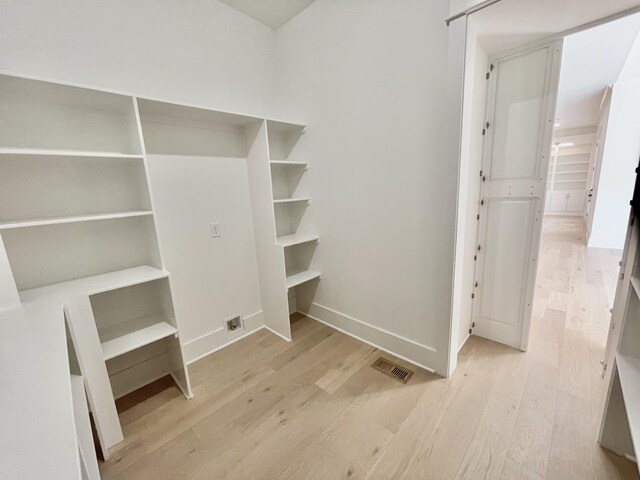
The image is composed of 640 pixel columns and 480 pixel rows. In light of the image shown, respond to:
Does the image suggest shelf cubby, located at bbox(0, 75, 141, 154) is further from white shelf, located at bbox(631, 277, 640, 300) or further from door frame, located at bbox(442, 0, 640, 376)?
white shelf, located at bbox(631, 277, 640, 300)

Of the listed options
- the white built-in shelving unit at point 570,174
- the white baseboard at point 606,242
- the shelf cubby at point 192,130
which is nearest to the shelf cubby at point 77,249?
the shelf cubby at point 192,130

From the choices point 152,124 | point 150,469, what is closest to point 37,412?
point 150,469

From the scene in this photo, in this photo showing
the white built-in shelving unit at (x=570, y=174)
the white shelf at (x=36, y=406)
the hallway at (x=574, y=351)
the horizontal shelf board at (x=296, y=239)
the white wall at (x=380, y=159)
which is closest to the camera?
the white shelf at (x=36, y=406)

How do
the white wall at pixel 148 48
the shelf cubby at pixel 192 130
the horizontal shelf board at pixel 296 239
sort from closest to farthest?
the white wall at pixel 148 48
the shelf cubby at pixel 192 130
the horizontal shelf board at pixel 296 239

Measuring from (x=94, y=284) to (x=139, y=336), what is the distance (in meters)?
0.43

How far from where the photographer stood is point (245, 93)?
2336 millimetres

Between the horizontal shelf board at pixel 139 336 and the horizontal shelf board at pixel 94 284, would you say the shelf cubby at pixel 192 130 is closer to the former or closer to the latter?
the horizontal shelf board at pixel 94 284

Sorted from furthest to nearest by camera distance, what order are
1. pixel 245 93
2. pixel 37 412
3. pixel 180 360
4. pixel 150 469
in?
pixel 245 93 → pixel 180 360 → pixel 150 469 → pixel 37 412

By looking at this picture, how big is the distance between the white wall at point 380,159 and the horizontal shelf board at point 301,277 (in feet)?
0.47

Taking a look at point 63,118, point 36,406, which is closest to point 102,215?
point 63,118

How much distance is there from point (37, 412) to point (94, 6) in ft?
7.09

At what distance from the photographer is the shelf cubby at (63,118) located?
1352 millimetres

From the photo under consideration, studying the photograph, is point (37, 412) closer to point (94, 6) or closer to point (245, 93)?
point (94, 6)

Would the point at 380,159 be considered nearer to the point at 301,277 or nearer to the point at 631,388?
the point at 301,277
